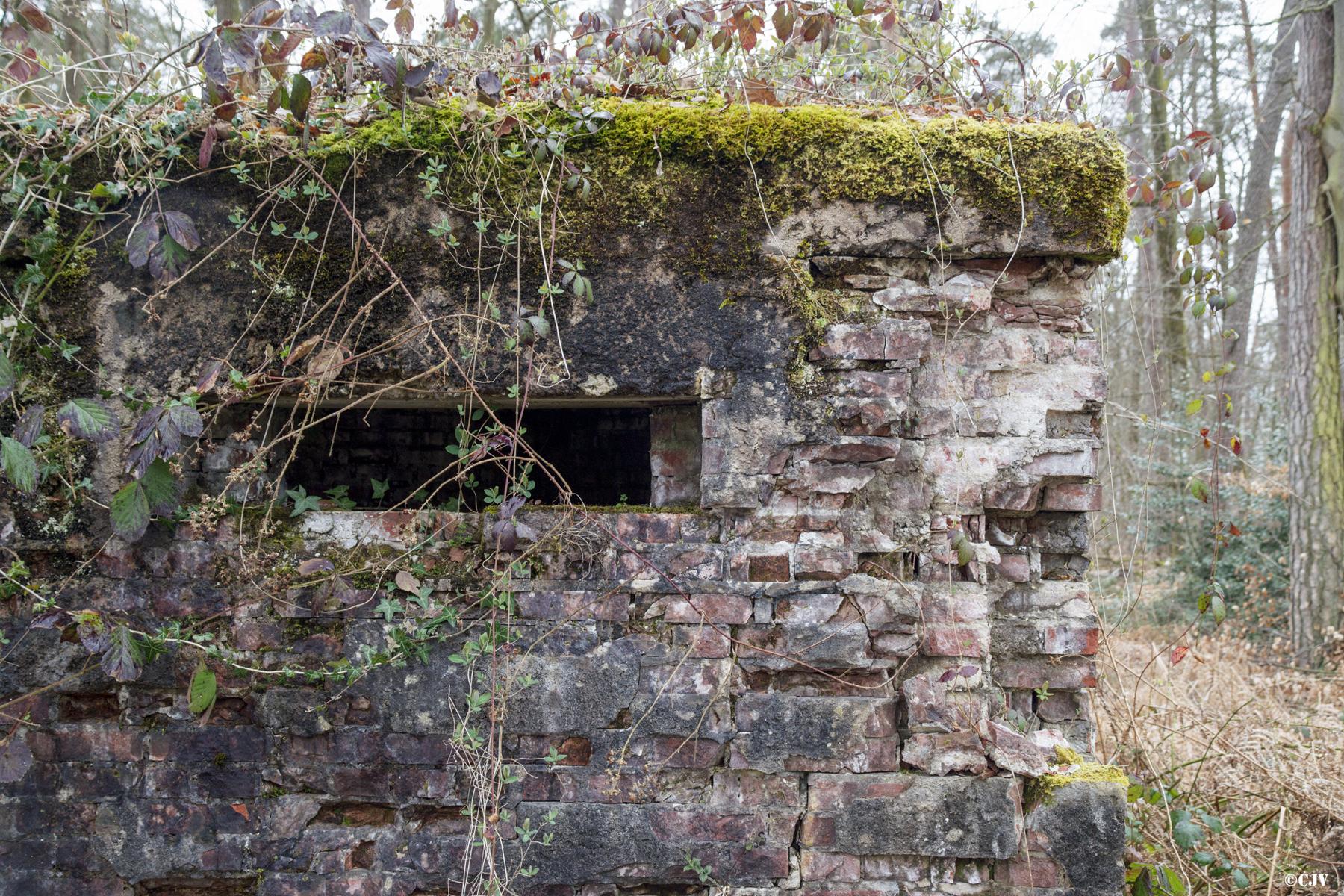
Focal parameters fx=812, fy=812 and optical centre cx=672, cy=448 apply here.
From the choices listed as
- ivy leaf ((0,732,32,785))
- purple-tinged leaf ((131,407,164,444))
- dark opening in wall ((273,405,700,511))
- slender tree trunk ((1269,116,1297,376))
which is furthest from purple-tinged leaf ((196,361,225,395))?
slender tree trunk ((1269,116,1297,376))

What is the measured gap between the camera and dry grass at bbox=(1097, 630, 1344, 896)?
9.20 feet

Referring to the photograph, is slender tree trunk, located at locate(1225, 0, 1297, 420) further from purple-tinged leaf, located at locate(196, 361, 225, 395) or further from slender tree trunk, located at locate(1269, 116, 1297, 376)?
purple-tinged leaf, located at locate(196, 361, 225, 395)

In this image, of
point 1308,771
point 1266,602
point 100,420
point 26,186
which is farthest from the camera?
point 1266,602

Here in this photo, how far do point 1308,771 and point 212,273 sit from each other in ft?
14.7

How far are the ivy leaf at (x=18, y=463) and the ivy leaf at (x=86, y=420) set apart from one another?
4.1 inches

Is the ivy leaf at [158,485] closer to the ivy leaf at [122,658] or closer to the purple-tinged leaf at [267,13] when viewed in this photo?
the ivy leaf at [122,658]

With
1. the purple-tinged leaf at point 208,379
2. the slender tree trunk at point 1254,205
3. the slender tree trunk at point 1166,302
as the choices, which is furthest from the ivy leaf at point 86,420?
the slender tree trunk at point 1254,205

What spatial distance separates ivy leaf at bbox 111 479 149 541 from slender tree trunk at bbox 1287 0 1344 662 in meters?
7.26

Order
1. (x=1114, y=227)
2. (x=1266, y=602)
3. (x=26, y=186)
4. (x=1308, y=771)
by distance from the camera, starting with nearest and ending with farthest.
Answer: (x=26, y=186) → (x=1114, y=227) → (x=1308, y=771) → (x=1266, y=602)

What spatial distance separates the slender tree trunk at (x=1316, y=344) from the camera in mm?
6125

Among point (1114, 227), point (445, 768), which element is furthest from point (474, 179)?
point (1114, 227)

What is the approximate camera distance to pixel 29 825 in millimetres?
2289

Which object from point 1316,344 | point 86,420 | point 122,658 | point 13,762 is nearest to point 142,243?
point 86,420

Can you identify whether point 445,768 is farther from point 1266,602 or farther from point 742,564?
point 1266,602
